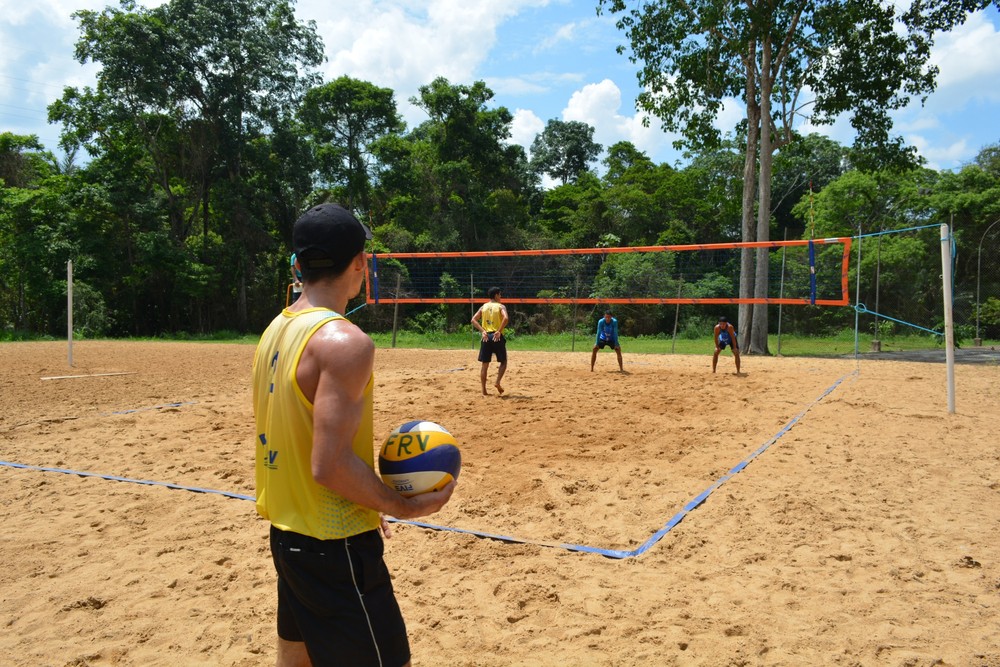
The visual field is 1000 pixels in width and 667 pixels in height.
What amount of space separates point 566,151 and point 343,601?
3836 centimetres

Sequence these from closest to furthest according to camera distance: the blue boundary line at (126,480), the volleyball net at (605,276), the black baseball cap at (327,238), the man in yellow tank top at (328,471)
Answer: the man in yellow tank top at (328,471)
the black baseball cap at (327,238)
the blue boundary line at (126,480)
the volleyball net at (605,276)

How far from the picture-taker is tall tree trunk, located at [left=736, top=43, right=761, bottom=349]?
1611 cm

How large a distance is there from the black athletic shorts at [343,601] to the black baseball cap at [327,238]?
65cm

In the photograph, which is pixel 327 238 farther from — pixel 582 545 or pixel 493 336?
pixel 493 336

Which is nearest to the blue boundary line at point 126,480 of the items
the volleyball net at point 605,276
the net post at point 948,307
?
the net post at point 948,307

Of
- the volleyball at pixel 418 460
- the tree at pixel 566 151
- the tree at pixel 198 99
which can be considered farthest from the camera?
the tree at pixel 566 151

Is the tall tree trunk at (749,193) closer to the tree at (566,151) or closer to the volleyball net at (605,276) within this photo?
the volleyball net at (605,276)

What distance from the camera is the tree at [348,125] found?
1061 inches

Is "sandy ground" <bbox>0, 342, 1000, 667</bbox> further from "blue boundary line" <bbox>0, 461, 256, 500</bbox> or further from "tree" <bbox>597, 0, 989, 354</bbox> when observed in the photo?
"tree" <bbox>597, 0, 989, 354</bbox>

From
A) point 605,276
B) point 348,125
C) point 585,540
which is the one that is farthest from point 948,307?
point 348,125

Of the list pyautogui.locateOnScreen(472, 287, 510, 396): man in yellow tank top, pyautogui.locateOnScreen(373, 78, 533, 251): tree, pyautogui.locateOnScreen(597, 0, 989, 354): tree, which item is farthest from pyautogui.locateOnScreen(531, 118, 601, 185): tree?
pyautogui.locateOnScreen(472, 287, 510, 396): man in yellow tank top

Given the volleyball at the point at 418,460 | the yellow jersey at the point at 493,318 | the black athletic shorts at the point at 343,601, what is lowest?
the black athletic shorts at the point at 343,601

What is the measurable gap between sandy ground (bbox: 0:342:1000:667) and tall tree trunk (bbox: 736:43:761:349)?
8.05 meters

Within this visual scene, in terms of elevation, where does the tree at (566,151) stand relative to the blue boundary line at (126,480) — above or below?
above
